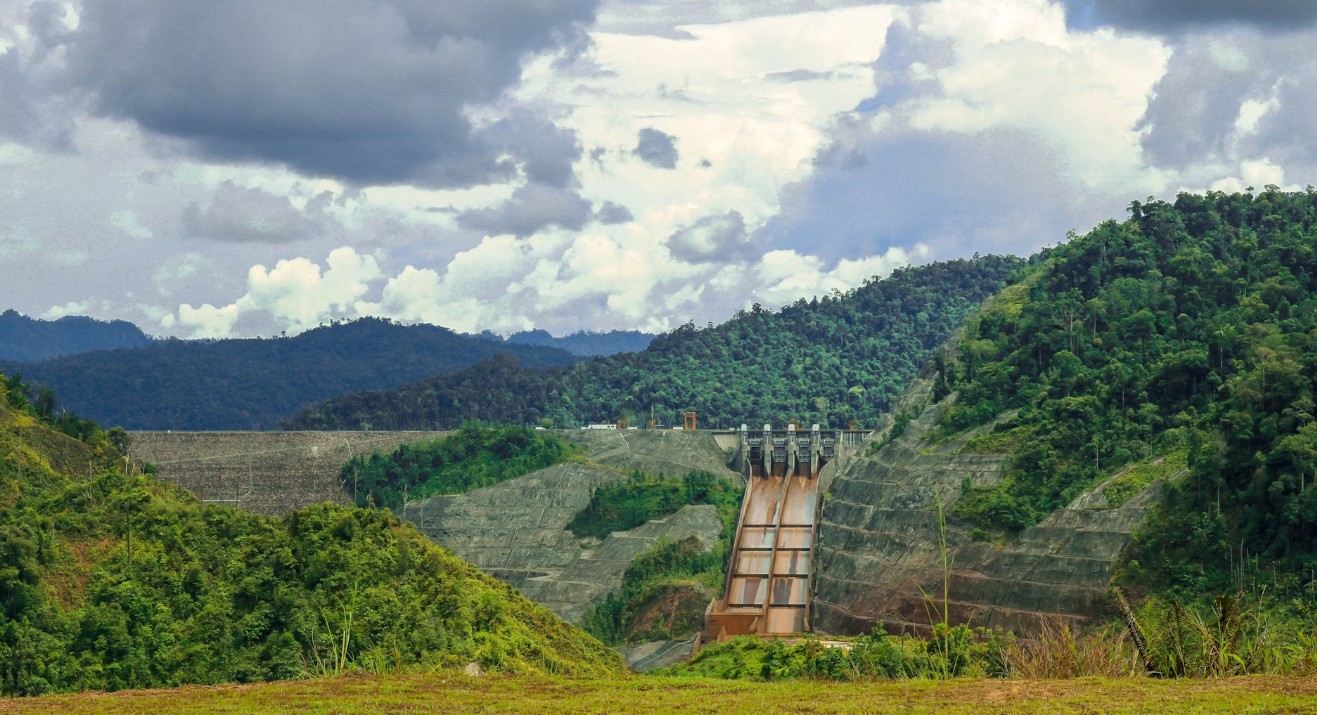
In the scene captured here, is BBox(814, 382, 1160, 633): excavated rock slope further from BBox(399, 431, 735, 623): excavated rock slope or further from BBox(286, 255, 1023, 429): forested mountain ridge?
BBox(286, 255, 1023, 429): forested mountain ridge

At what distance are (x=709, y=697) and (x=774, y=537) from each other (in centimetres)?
7669

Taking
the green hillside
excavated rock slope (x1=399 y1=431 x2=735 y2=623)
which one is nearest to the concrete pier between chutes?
excavated rock slope (x1=399 y1=431 x2=735 y2=623)

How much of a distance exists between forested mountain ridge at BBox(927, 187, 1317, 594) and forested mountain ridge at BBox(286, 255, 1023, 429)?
5102 centimetres

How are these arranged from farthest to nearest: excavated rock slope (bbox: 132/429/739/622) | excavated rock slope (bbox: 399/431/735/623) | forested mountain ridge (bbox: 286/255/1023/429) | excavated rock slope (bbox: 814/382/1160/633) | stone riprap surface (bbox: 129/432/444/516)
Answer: forested mountain ridge (bbox: 286/255/1023/429)
stone riprap surface (bbox: 129/432/444/516)
excavated rock slope (bbox: 132/429/739/622)
excavated rock slope (bbox: 399/431/735/623)
excavated rock slope (bbox: 814/382/1160/633)

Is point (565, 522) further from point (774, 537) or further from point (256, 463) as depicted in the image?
point (256, 463)

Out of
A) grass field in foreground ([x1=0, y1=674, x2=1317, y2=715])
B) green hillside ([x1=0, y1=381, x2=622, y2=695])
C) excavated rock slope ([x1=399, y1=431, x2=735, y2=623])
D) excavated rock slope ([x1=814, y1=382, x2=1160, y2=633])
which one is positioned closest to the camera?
grass field in foreground ([x1=0, y1=674, x2=1317, y2=715])

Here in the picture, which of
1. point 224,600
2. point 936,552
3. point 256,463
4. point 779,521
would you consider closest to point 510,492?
point 256,463

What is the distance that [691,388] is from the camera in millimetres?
182000

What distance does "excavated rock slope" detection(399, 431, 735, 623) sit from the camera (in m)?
118

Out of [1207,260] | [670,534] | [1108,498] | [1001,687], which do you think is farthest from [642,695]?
[670,534]

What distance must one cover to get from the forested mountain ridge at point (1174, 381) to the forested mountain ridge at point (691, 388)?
51.0m

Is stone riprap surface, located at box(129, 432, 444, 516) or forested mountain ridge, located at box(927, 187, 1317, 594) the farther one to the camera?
stone riprap surface, located at box(129, 432, 444, 516)

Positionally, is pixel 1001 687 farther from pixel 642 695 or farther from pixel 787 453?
pixel 787 453

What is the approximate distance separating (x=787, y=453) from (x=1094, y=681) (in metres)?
92.9
